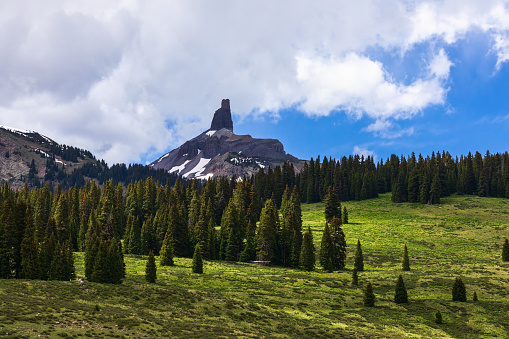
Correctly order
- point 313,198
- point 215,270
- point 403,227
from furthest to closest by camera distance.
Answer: point 313,198, point 403,227, point 215,270

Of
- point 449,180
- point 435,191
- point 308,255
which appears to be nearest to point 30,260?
point 308,255

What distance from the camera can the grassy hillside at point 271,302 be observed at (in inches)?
1252

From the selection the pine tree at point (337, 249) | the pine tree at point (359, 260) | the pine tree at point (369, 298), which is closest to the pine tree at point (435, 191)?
the pine tree at point (337, 249)

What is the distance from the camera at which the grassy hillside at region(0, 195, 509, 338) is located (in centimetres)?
3181

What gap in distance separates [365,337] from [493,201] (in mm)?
135539

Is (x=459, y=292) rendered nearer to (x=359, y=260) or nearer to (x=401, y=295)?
(x=401, y=295)

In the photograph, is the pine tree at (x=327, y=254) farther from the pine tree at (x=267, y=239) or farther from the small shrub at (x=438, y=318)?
the small shrub at (x=438, y=318)

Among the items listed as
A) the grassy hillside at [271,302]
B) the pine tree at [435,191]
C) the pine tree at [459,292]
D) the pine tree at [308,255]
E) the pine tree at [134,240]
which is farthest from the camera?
the pine tree at [435,191]

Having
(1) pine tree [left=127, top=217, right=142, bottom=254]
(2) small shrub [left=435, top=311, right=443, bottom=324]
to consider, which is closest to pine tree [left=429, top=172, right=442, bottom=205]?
(1) pine tree [left=127, top=217, right=142, bottom=254]

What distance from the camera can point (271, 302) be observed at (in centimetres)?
4875

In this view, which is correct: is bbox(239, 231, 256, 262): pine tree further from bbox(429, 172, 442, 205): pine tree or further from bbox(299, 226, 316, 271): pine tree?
bbox(429, 172, 442, 205): pine tree

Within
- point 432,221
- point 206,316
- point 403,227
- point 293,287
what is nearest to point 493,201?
point 432,221

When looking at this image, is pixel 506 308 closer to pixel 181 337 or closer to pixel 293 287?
pixel 293 287

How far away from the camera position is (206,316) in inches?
1558
